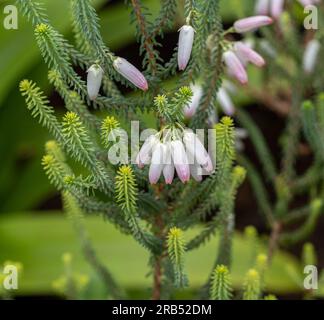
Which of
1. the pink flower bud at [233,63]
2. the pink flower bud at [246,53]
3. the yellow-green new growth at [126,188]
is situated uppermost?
the pink flower bud at [246,53]

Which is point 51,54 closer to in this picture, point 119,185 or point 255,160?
point 119,185

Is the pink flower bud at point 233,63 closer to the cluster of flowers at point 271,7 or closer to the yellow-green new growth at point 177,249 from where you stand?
the yellow-green new growth at point 177,249

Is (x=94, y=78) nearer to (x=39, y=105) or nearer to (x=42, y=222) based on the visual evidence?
(x=39, y=105)

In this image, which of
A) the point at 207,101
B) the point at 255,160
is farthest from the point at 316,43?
the point at 255,160

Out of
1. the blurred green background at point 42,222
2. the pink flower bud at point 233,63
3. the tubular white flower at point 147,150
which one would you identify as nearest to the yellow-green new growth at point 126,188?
the tubular white flower at point 147,150

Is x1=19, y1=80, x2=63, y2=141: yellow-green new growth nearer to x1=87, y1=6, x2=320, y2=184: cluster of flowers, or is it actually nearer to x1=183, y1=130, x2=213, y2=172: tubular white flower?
x1=87, y1=6, x2=320, y2=184: cluster of flowers

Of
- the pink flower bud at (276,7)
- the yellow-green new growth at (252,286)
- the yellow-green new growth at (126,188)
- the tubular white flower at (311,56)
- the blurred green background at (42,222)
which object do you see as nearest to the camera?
the yellow-green new growth at (126,188)

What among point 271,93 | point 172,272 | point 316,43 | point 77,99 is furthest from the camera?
point 271,93
